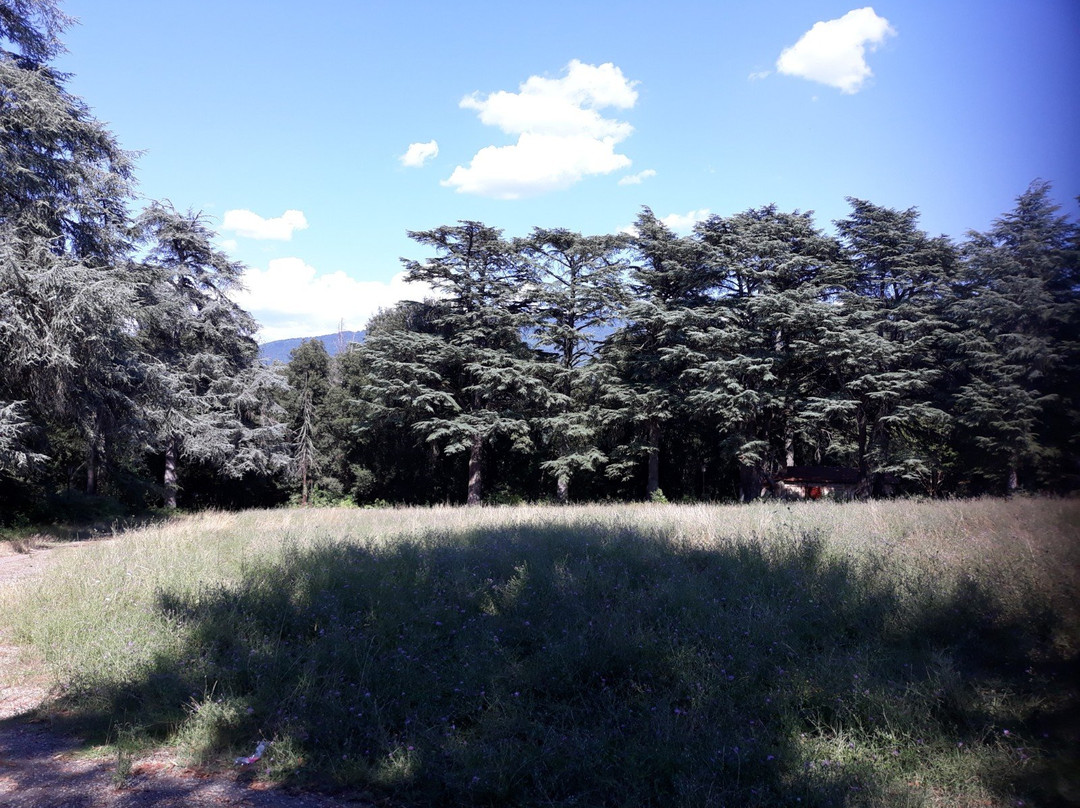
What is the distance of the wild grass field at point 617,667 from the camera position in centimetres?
367

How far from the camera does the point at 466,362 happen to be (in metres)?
30.8

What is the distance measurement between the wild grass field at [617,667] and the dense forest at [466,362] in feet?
27.2

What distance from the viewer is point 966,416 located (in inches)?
297

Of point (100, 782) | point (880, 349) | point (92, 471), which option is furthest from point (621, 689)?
point (92, 471)

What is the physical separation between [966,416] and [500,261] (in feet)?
84.1

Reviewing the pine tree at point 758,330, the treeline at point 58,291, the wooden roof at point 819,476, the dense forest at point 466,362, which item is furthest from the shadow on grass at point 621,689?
the wooden roof at point 819,476

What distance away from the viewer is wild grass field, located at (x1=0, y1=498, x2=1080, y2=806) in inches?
145

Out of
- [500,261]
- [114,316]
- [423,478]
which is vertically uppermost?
→ [500,261]

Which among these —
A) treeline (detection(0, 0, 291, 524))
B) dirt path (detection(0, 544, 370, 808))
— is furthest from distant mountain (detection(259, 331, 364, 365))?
dirt path (detection(0, 544, 370, 808))

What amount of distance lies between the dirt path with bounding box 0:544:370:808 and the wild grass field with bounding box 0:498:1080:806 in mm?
172

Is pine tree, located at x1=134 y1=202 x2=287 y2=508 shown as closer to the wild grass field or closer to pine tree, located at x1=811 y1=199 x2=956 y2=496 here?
the wild grass field

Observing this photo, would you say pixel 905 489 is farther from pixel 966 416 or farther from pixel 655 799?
pixel 655 799

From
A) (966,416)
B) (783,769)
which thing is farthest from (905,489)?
(783,769)

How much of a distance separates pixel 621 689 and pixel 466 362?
26.7 metres
